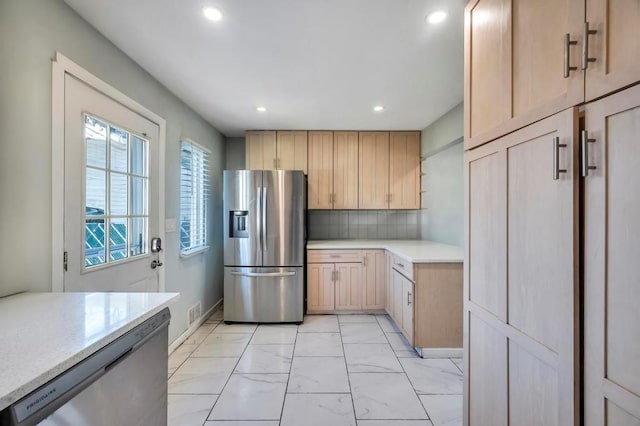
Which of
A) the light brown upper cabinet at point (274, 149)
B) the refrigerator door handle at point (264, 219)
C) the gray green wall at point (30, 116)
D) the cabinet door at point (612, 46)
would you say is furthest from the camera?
the light brown upper cabinet at point (274, 149)

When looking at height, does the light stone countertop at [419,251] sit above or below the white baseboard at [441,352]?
above

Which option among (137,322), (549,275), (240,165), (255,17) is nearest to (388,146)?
(240,165)

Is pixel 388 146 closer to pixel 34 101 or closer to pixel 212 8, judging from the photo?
pixel 212 8

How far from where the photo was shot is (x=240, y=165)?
418cm

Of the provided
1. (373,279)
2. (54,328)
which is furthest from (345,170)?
(54,328)

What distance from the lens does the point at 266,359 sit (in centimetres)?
248

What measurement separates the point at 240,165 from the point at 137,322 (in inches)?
133

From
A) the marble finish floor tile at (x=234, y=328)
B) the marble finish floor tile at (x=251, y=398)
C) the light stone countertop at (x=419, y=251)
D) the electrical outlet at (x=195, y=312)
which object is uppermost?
the light stone countertop at (x=419, y=251)

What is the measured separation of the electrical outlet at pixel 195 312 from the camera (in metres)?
2.97

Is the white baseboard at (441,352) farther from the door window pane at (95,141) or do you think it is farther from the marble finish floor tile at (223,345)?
the door window pane at (95,141)

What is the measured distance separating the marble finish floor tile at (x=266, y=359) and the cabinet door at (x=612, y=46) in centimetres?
241

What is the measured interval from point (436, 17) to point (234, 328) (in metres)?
3.26

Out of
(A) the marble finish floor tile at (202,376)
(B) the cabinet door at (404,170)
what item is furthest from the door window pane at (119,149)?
(B) the cabinet door at (404,170)

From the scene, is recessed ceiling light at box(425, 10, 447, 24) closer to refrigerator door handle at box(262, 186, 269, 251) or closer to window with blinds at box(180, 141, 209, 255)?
refrigerator door handle at box(262, 186, 269, 251)
